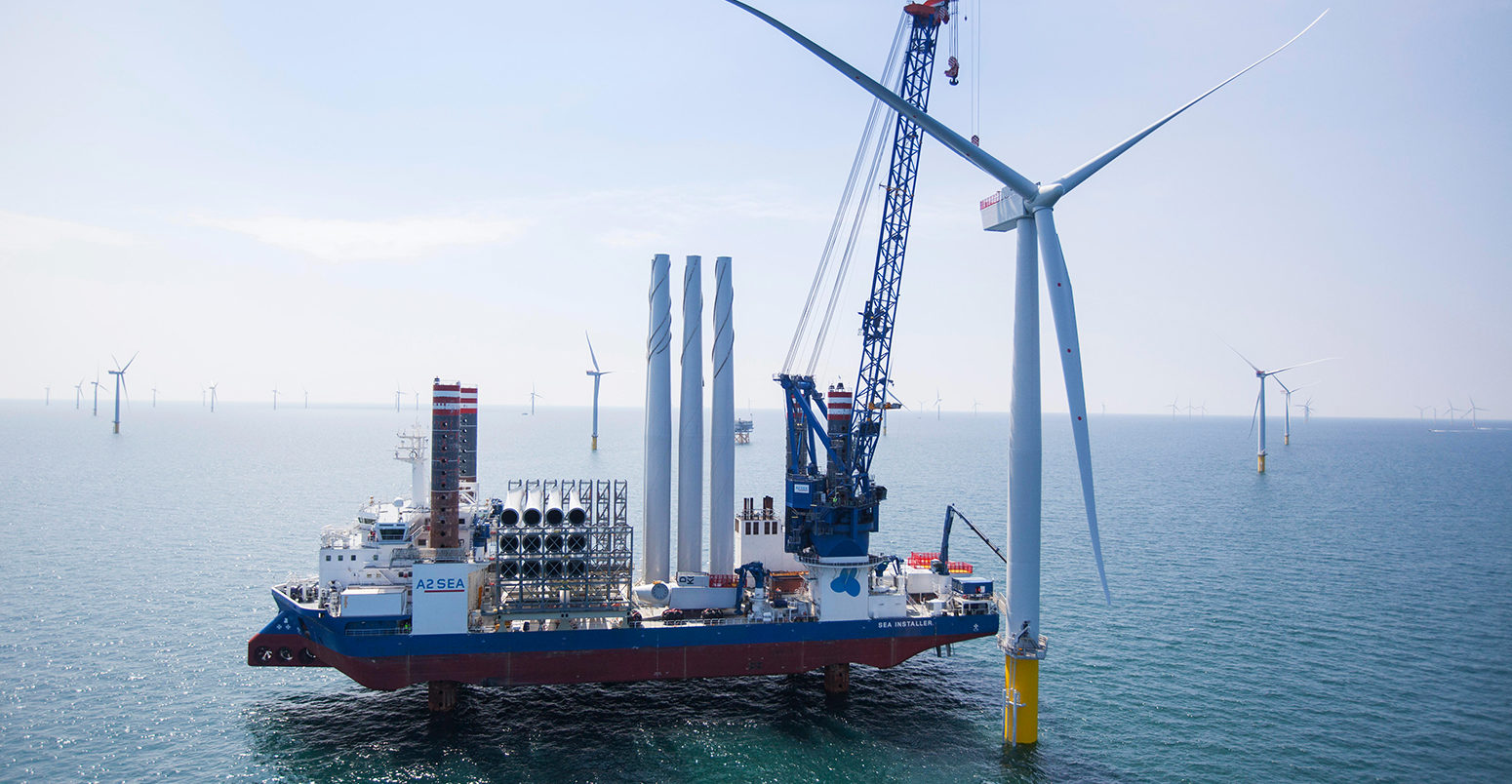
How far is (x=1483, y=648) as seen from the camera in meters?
50.6

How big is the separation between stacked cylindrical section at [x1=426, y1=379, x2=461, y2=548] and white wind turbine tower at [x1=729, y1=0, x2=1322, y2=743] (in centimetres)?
3010

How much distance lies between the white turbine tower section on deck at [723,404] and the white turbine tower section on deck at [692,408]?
3.80 feet

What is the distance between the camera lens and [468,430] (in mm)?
49594

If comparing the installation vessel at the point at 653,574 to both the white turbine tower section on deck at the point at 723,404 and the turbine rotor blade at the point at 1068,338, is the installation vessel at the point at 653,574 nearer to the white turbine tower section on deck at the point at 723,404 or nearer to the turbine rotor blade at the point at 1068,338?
the white turbine tower section on deck at the point at 723,404

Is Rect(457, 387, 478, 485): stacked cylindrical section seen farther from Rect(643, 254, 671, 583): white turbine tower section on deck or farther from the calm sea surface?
the calm sea surface

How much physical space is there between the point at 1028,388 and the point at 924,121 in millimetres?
12525

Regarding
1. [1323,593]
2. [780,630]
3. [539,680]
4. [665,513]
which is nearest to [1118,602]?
[1323,593]

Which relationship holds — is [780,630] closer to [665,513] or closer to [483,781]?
[665,513]

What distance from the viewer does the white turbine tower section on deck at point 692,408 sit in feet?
175

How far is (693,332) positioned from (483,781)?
1138 inches

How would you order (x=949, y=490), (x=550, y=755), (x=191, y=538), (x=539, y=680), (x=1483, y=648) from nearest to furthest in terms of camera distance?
1. (x=550, y=755)
2. (x=539, y=680)
3. (x=1483, y=648)
4. (x=191, y=538)
5. (x=949, y=490)

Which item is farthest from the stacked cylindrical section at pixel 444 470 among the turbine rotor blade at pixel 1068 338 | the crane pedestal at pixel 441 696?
the turbine rotor blade at pixel 1068 338

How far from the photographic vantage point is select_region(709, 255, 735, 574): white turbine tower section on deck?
5409 cm

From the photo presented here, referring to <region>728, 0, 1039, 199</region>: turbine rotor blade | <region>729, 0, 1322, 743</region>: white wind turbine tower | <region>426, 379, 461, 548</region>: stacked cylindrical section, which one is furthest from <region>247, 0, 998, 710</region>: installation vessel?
<region>728, 0, 1039, 199</region>: turbine rotor blade
